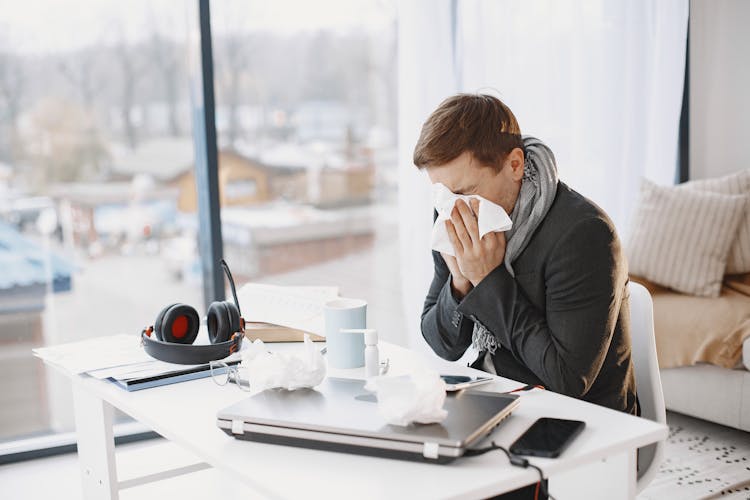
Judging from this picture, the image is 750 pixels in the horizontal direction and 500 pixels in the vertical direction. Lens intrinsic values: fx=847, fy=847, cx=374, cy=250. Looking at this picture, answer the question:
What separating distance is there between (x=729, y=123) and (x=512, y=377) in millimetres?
2546

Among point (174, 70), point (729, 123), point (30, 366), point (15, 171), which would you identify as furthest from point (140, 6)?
point (729, 123)

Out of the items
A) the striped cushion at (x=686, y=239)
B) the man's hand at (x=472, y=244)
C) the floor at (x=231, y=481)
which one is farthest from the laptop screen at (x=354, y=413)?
the striped cushion at (x=686, y=239)

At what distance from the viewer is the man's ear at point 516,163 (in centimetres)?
157

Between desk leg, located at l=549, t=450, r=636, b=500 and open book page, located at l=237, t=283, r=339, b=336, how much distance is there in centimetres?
62

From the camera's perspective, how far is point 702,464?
248 centimetres

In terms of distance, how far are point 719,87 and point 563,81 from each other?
0.90 meters

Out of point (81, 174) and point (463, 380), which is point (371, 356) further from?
point (81, 174)

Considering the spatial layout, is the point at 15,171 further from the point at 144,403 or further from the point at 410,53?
the point at 144,403

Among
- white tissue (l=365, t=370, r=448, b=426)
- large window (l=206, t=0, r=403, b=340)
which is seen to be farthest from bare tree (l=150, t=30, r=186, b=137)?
white tissue (l=365, t=370, r=448, b=426)

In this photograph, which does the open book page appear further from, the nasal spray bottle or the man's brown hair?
the man's brown hair

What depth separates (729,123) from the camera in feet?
12.0

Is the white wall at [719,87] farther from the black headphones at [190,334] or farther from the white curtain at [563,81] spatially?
the black headphones at [190,334]

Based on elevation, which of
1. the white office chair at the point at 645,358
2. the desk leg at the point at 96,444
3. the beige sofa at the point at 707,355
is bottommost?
the beige sofa at the point at 707,355

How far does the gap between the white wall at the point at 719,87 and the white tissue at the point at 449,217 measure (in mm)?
2490
